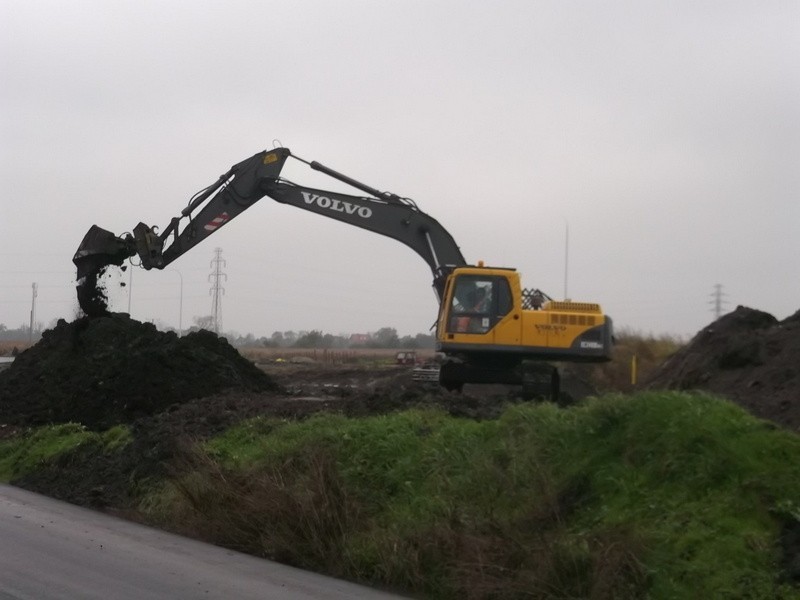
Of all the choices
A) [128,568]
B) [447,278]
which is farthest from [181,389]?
[128,568]

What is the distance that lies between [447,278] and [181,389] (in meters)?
5.48

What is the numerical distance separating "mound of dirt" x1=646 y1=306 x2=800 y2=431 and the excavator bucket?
35.6ft

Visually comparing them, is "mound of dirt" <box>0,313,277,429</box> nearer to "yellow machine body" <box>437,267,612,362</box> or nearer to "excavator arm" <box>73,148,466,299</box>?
"excavator arm" <box>73,148,466,299</box>

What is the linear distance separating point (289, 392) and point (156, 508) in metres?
8.76

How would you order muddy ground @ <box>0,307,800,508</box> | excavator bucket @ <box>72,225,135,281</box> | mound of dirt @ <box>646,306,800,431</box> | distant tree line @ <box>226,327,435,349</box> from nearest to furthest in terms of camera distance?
mound of dirt @ <box>646,306,800,431</box> → muddy ground @ <box>0,307,800,508</box> → excavator bucket @ <box>72,225,135,281</box> → distant tree line @ <box>226,327,435,349</box>

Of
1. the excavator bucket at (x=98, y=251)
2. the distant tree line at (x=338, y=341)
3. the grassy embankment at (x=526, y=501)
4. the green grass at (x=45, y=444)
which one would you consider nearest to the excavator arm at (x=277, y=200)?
the excavator bucket at (x=98, y=251)

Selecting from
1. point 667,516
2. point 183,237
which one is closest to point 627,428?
point 667,516

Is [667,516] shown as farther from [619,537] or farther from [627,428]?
[627,428]

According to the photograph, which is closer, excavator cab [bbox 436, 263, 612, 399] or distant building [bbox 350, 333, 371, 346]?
excavator cab [bbox 436, 263, 612, 399]

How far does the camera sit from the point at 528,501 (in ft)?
34.6

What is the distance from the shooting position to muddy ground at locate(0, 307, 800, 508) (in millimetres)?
15062

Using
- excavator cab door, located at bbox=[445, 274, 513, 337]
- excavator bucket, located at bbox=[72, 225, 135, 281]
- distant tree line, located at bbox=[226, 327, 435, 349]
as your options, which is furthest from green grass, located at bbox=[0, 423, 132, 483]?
distant tree line, located at bbox=[226, 327, 435, 349]

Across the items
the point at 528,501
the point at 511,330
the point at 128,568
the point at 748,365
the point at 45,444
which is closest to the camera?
the point at 128,568

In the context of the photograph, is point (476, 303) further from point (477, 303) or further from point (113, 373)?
point (113, 373)
